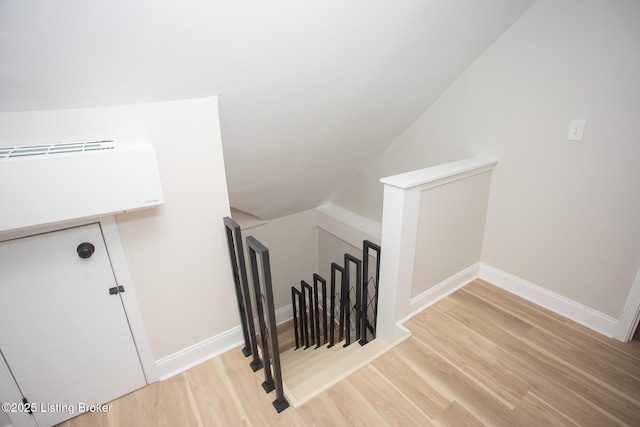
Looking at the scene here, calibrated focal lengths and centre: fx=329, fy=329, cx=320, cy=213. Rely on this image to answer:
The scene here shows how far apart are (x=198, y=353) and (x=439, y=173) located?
5.96ft

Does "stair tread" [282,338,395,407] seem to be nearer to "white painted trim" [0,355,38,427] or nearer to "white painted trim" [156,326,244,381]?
"white painted trim" [156,326,244,381]

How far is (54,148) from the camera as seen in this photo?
1.25 meters

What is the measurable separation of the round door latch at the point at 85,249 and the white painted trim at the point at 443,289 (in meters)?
1.85

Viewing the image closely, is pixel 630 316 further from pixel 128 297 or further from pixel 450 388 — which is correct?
pixel 128 297

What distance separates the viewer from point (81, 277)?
1526 millimetres

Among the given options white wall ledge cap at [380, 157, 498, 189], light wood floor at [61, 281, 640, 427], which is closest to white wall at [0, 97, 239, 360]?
light wood floor at [61, 281, 640, 427]

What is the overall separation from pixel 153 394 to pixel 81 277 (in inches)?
29.9

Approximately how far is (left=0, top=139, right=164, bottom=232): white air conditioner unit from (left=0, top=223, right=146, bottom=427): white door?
0.27 m

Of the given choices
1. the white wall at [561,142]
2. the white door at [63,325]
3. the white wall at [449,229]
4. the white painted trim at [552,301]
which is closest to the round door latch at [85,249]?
the white door at [63,325]

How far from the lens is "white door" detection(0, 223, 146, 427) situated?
1411 millimetres

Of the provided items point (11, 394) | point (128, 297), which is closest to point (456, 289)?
point (128, 297)

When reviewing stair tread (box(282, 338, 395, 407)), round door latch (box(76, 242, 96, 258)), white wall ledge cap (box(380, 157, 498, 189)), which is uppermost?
white wall ledge cap (box(380, 157, 498, 189))

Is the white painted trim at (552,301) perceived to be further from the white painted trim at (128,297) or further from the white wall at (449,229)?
the white painted trim at (128,297)

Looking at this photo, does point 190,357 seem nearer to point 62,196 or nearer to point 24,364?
point 24,364
